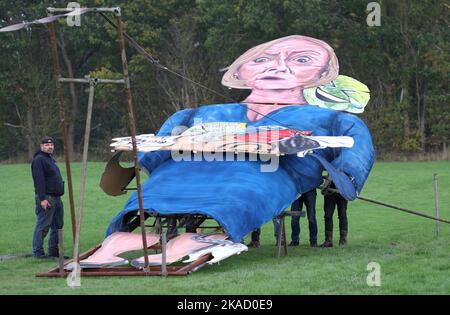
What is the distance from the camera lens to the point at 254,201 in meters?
14.2

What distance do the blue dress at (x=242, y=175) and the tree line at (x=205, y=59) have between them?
2828 cm

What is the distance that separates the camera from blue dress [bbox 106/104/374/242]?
14.0 metres

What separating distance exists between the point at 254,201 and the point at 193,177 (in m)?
1.29

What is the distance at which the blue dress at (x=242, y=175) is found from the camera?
13969 mm

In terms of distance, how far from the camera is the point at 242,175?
14.7 m

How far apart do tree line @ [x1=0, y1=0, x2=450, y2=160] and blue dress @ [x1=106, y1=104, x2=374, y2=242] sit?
2828 centimetres

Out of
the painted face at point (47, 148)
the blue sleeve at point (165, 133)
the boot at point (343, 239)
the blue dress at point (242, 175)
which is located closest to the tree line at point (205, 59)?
the boot at point (343, 239)

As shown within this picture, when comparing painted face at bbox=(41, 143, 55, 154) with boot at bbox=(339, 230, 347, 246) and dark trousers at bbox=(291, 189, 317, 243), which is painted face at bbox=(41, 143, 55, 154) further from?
boot at bbox=(339, 230, 347, 246)

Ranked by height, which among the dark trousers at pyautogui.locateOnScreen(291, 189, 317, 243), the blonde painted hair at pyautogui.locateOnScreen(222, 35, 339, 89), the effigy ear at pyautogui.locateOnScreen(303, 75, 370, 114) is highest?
the blonde painted hair at pyautogui.locateOnScreen(222, 35, 339, 89)

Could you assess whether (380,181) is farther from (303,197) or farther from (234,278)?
(234,278)

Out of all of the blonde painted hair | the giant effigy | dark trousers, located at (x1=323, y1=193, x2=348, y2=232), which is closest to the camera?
the giant effigy

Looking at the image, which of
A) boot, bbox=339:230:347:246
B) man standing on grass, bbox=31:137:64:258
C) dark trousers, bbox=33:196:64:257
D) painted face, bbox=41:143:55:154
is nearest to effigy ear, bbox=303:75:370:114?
boot, bbox=339:230:347:246

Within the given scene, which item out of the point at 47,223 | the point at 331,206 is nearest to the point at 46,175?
the point at 47,223

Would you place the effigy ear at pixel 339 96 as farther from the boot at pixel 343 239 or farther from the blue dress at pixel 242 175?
the boot at pixel 343 239
